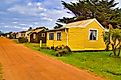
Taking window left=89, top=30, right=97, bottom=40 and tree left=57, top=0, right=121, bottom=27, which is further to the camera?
tree left=57, top=0, right=121, bottom=27

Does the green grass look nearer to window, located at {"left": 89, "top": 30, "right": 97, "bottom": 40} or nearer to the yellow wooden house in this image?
the yellow wooden house

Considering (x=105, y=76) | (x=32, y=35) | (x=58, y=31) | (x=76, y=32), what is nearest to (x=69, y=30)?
(x=76, y=32)

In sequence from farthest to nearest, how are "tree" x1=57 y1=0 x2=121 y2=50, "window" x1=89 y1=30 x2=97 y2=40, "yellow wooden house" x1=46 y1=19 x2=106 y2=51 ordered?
"tree" x1=57 y1=0 x2=121 y2=50 → "window" x1=89 y1=30 x2=97 y2=40 → "yellow wooden house" x1=46 y1=19 x2=106 y2=51

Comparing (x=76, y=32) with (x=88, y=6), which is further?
(x=88, y=6)

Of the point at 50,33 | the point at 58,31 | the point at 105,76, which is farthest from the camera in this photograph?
the point at 50,33

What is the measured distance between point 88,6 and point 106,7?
4.10 m

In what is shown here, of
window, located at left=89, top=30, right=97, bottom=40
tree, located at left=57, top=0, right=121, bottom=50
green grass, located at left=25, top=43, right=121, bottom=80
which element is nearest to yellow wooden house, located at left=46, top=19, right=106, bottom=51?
window, located at left=89, top=30, right=97, bottom=40

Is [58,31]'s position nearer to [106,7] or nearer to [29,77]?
[29,77]

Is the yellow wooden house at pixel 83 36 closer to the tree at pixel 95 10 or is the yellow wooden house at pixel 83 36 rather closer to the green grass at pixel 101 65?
the green grass at pixel 101 65

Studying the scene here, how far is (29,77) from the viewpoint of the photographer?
13.2 metres

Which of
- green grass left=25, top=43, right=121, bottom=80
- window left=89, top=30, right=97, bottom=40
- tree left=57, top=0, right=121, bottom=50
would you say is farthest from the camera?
tree left=57, top=0, right=121, bottom=50

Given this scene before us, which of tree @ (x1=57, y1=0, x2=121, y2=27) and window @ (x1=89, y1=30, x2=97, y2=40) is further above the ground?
tree @ (x1=57, y1=0, x2=121, y2=27)

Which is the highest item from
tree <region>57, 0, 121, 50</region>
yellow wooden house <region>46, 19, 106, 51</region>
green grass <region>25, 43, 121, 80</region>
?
tree <region>57, 0, 121, 50</region>

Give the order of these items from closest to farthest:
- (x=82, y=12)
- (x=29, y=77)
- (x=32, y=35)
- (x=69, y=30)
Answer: (x=29, y=77)
(x=69, y=30)
(x=82, y=12)
(x=32, y=35)
